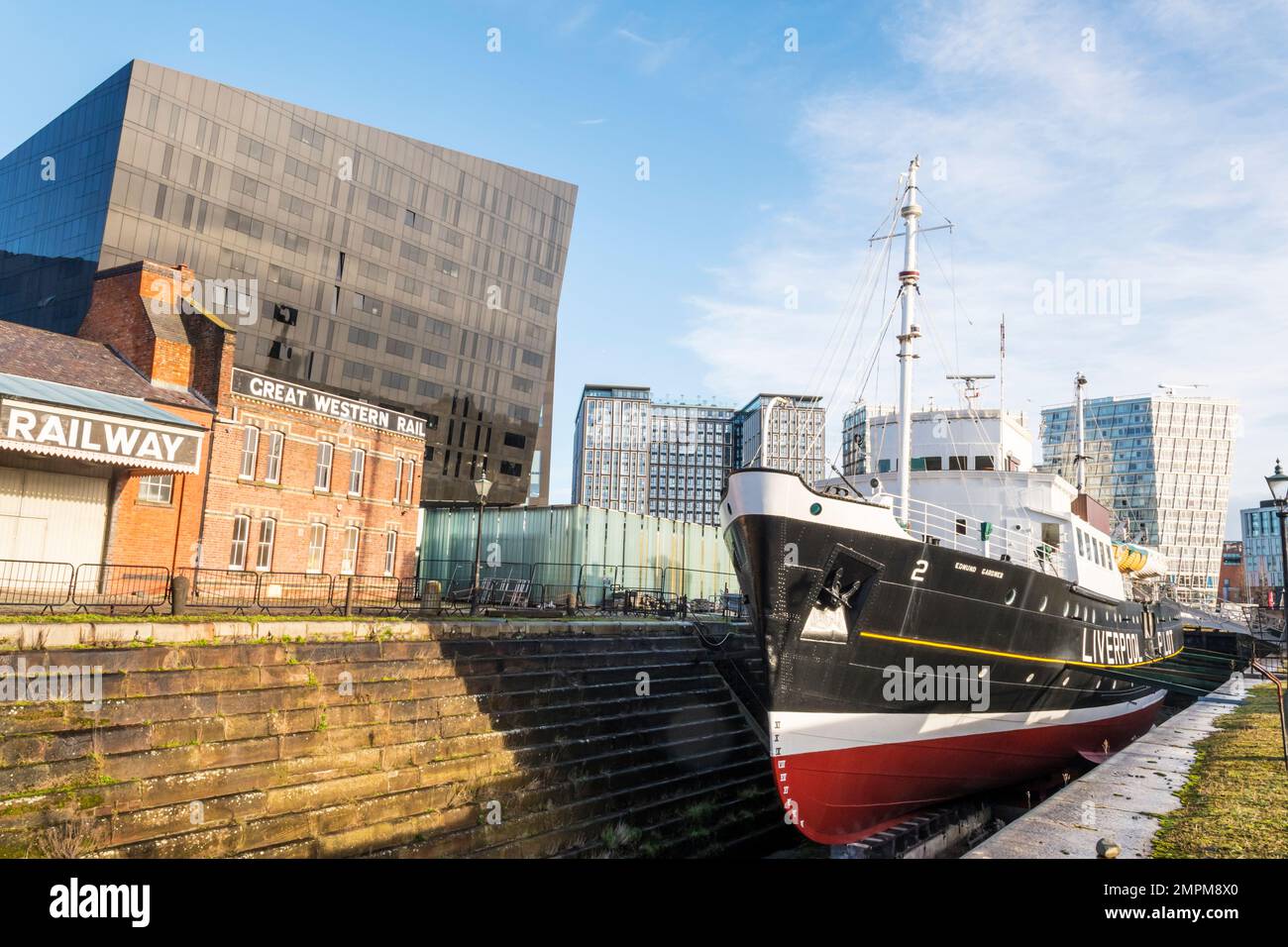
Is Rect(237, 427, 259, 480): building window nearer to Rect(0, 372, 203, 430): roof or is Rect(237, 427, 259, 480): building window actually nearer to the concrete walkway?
Rect(0, 372, 203, 430): roof

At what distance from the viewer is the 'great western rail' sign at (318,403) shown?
26.8 metres

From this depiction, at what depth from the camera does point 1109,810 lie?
35.4ft

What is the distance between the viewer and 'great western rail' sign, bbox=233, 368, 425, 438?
26844mm

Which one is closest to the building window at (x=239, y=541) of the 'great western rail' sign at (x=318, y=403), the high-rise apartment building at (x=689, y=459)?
the 'great western rail' sign at (x=318, y=403)

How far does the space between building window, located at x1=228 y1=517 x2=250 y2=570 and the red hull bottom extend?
814 inches

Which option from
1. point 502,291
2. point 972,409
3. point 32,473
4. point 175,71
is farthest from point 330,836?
point 502,291

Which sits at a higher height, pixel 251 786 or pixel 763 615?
pixel 763 615

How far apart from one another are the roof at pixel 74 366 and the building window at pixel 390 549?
32.2ft

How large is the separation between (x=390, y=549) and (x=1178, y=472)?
499 ft

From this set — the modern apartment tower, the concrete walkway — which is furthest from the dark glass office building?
the modern apartment tower
